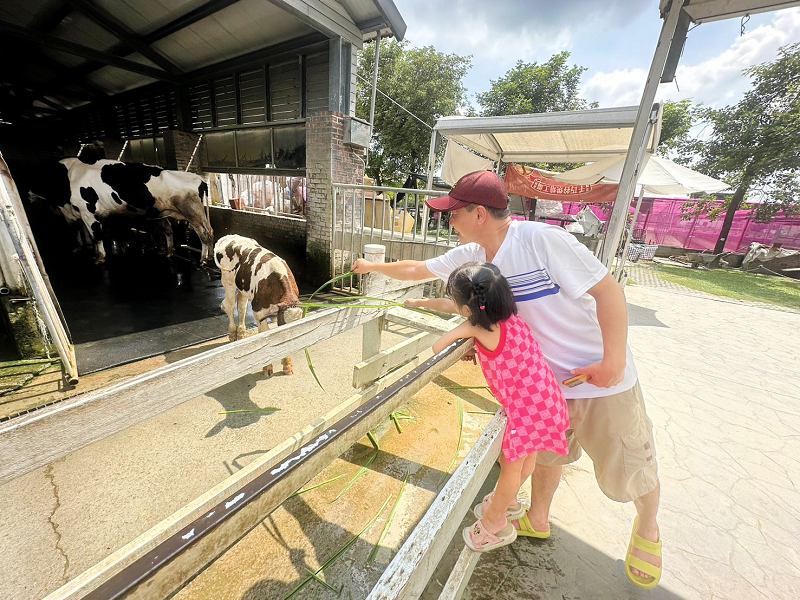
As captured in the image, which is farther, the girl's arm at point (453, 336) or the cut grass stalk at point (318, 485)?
the cut grass stalk at point (318, 485)

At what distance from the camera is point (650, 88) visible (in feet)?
9.57

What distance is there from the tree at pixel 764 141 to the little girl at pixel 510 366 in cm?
1901

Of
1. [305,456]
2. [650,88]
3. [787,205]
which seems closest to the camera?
[305,456]

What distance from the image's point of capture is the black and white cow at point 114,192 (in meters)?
6.91

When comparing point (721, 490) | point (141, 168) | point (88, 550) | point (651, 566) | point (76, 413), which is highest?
point (141, 168)

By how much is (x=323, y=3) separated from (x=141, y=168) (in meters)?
5.25

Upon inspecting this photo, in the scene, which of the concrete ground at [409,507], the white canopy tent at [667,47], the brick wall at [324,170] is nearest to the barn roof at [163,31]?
the brick wall at [324,170]

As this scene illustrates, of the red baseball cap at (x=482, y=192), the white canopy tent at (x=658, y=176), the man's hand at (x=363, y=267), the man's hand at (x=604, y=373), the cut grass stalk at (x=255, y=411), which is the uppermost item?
the white canopy tent at (x=658, y=176)

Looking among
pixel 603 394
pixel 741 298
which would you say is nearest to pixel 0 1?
pixel 603 394

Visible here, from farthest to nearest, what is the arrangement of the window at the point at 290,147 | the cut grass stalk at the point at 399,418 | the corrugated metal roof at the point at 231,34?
the window at the point at 290,147 → the corrugated metal roof at the point at 231,34 → the cut grass stalk at the point at 399,418

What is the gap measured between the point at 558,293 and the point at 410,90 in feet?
61.6

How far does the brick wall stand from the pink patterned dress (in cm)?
591

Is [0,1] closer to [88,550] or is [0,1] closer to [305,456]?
[88,550]

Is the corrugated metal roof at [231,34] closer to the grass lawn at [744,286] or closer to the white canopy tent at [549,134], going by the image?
the white canopy tent at [549,134]
